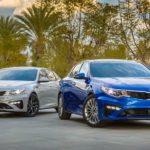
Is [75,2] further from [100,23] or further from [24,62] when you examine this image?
[24,62]

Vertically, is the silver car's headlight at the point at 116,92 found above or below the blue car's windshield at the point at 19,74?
below

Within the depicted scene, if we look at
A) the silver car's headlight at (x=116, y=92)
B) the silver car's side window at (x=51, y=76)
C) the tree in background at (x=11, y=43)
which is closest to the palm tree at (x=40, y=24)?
the tree in background at (x=11, y=43)

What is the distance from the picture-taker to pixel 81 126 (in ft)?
43.4

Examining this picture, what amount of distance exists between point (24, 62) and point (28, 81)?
3985 centimetres

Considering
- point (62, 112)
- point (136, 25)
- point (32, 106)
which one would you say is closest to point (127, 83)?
point (62, 112)

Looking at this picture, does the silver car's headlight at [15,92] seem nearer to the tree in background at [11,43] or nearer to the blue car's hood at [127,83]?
the blue car's hood at [127,83]

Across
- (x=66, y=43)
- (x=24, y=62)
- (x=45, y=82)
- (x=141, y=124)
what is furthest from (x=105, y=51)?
(x=141, y=124)

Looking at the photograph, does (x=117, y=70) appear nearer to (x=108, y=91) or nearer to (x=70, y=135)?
(x=108, y=91)

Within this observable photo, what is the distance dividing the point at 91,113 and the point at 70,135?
1729 mm

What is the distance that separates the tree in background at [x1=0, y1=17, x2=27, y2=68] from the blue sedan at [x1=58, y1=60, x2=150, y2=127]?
127 feet

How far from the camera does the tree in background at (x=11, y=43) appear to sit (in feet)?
174

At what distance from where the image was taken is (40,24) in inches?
1972

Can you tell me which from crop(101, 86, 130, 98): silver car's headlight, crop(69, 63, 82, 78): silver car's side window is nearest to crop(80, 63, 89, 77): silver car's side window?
crop(69, 63, 82, 78): silver car's side window

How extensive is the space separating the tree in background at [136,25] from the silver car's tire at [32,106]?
26.5 m
